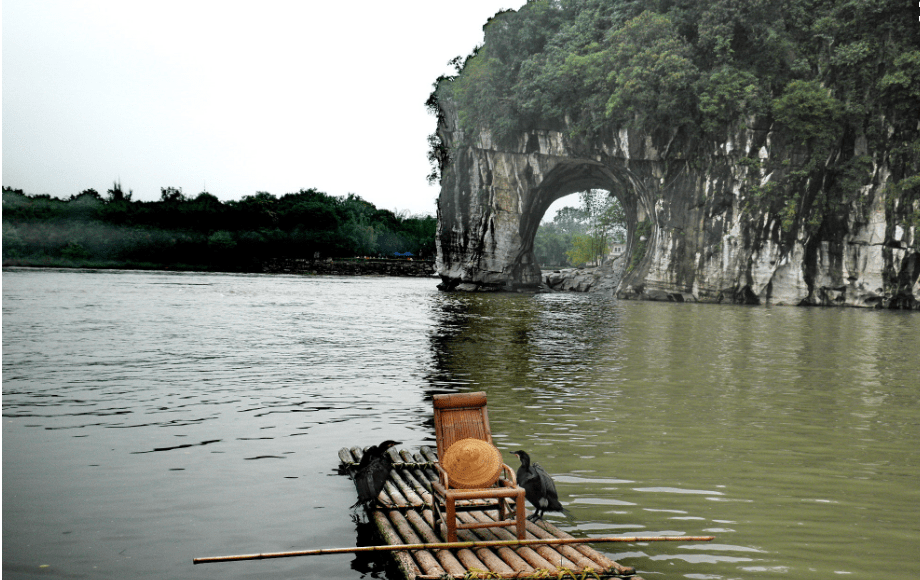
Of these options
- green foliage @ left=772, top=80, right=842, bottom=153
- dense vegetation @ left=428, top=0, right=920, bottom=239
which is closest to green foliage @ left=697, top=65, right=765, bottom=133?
dense vegetation @ left=428, top=0, right=920, bottom=239

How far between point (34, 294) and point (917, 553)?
36.7 metres

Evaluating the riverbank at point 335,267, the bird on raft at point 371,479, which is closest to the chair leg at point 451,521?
the bird on raft at point 371,479

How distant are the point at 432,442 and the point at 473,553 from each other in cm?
339

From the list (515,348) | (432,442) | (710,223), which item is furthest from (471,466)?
(710,223)

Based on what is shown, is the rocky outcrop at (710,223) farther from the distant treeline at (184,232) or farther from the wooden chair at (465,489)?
the distant treeline at (184,232)

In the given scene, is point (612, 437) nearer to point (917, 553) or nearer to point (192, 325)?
point (917, 553)

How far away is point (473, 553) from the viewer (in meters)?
4.41

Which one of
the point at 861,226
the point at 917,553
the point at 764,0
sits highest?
the point at 764,0

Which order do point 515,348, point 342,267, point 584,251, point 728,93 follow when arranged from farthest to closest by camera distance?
point 342,267 < point 584,251 < point 728,93 < point 515,348

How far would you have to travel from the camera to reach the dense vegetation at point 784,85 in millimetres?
33250

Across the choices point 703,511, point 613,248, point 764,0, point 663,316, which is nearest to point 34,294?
point 663,316

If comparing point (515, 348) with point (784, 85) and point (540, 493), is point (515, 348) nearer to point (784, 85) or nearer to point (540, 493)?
point (540, 493)

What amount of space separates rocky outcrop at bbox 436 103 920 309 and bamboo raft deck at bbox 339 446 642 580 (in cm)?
3560

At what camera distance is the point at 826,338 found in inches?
736
